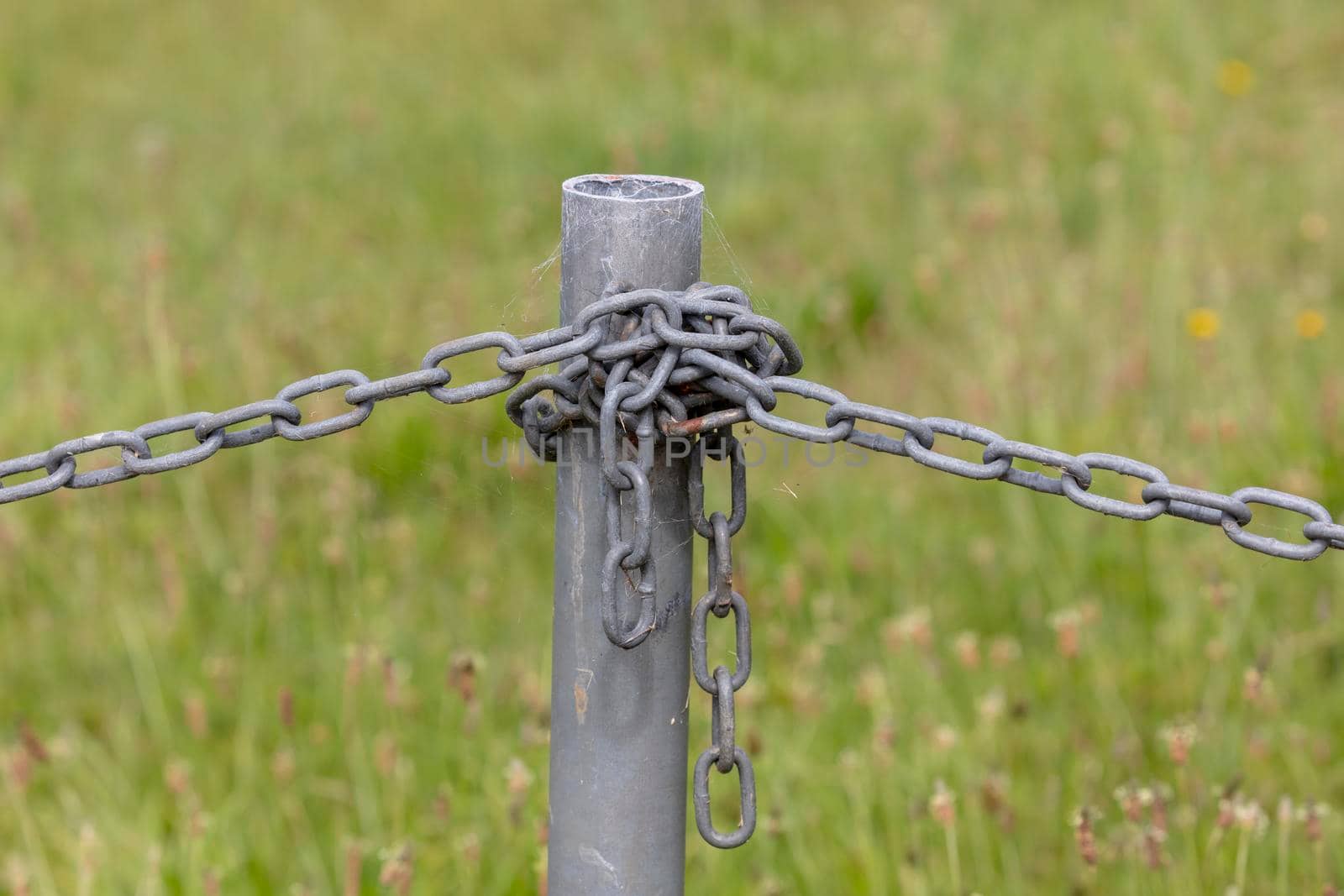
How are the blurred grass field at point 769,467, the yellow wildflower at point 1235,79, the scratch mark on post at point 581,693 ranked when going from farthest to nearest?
the yellow wildflower at point 1235,79
the blurred grass field at point 769,467
the scratch mark on post at point 581,693

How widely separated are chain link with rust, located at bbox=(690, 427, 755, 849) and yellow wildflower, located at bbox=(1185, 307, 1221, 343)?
2441mm

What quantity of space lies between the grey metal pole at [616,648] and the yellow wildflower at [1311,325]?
2605 millimetres

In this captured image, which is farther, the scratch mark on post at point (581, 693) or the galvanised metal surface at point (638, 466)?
the scratch mark on post at point (581, 693)

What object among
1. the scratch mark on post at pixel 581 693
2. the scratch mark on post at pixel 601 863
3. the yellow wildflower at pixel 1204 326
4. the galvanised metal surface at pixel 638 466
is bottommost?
the scratch mark on post at pixel 601 863

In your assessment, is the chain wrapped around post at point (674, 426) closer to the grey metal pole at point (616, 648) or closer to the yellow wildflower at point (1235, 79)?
the grey metal pole at point (616, 648)

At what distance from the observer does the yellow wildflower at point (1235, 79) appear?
16.6 ft

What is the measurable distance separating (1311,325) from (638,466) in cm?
277

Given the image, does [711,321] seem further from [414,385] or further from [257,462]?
[257,462]

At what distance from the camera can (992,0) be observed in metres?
6.18

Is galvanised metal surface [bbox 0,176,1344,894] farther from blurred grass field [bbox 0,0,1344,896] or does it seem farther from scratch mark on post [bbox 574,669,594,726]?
blurred grass field [bbox 0,0,1344,896]

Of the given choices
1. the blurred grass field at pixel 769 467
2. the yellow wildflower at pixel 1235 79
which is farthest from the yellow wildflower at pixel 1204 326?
the yellow wildflower at pixel 1235 79

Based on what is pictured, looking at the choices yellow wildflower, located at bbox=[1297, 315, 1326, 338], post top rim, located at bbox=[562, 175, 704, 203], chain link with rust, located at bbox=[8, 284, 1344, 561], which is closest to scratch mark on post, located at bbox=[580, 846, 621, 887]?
chain link with rust, located at bbox=[8, 284, 1344, 561]

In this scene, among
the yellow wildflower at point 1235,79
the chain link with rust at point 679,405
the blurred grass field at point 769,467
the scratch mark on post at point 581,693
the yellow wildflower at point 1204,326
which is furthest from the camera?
the yellow wildflower at point 1235,79

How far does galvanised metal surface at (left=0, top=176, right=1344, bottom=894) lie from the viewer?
3.99 ft
